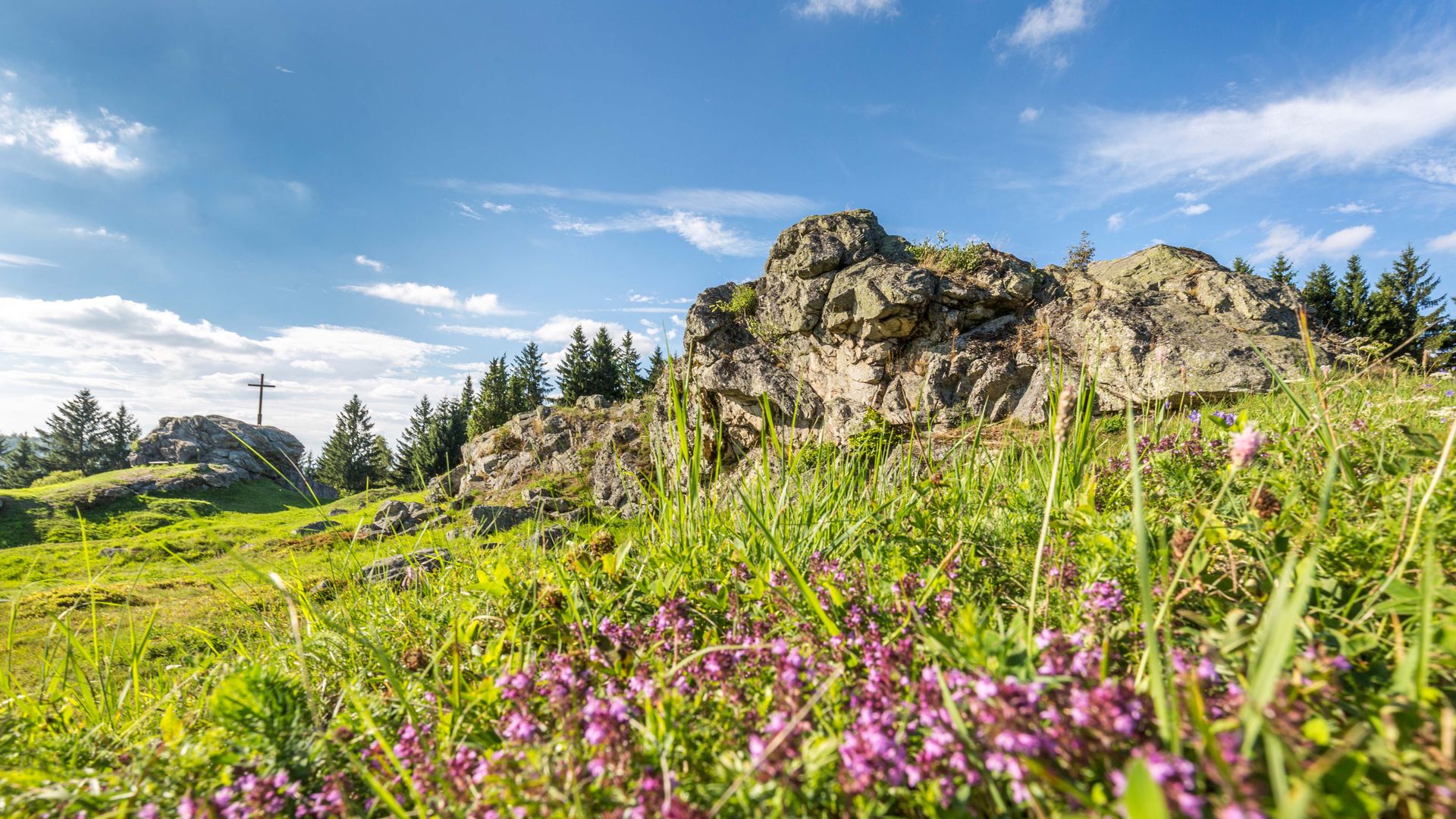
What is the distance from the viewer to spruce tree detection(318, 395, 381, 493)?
45.6 meters

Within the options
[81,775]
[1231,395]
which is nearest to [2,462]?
[81,775]

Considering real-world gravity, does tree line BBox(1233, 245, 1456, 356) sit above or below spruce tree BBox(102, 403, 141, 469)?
above

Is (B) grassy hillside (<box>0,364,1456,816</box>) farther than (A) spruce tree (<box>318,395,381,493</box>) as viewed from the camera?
No

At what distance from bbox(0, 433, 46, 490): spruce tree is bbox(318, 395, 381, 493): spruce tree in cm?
2332

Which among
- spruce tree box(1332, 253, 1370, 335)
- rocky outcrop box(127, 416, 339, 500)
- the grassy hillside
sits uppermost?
spruce tree box(1332, 253, 1370, 335)

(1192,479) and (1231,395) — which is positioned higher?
(1231,395)

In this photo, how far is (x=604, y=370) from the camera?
3853 cm

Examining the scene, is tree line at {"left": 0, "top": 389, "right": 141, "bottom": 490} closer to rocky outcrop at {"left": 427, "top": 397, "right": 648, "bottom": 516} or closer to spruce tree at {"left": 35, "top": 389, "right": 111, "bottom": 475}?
spruce tree at {"left": 35, "top": 389, "right": 111, "bottom": 475}

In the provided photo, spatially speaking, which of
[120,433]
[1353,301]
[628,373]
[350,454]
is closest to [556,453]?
[628,373]

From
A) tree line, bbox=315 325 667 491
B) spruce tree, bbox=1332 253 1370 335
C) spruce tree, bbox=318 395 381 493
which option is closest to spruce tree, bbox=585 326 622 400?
tree line, bbox=315 325 667 491

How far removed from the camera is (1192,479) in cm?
226

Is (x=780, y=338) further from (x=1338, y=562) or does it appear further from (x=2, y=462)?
(x=2, y=462)

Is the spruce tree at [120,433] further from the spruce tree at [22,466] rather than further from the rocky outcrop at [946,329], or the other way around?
the rocky outcrop at [946,329]

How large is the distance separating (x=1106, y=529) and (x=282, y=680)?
240cm
